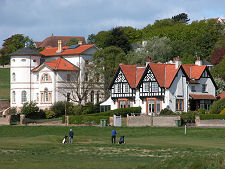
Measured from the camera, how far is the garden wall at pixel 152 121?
65.6 m

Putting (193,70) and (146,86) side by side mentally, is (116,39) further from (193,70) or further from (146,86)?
(146,86)

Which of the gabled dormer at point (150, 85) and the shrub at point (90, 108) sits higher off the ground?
the gabled dormer at point (150, 85)

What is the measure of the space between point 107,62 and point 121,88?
8.77 meters

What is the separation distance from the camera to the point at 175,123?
64875 millimetres

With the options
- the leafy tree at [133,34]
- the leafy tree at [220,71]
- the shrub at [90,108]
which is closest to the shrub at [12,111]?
the shrub at [90,108]

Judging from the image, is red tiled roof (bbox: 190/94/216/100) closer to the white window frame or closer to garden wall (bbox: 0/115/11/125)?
the white window frame

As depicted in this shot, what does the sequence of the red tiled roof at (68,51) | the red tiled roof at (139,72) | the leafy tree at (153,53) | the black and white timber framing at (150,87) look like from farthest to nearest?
the leafy tree at (153,53)
the red tiled roof at (68,51)
the red tiled roof at (139,72)
the black and white timber framing at (150,87)

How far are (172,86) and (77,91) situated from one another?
55.8 ft

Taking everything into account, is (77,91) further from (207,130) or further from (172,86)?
(207,130)

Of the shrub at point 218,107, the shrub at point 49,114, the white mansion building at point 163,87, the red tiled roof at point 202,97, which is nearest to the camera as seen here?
the shrub at point 218,107

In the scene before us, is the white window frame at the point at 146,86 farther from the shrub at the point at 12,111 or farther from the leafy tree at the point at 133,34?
the leafy tree at the point at 133,34

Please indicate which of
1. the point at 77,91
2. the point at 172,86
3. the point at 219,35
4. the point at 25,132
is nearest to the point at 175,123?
the point at 172,86

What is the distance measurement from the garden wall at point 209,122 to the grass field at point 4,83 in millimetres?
51397

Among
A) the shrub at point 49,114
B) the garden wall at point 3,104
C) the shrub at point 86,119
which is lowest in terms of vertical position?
the shrub at point 86,119
